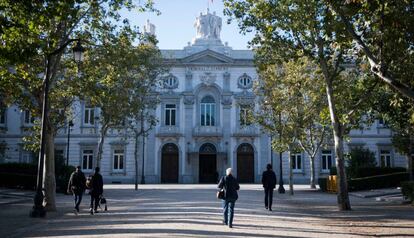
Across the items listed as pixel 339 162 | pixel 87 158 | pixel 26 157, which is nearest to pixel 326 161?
pixel 87 158

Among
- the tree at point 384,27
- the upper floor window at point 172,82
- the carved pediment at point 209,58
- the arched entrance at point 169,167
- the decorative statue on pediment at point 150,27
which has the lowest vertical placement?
the arched entrance at point 169,167

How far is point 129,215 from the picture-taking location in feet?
54.4

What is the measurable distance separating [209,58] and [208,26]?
4806 millimetres

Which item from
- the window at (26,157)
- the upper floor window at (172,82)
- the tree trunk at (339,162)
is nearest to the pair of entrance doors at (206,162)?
the upper floor window at (172,82)

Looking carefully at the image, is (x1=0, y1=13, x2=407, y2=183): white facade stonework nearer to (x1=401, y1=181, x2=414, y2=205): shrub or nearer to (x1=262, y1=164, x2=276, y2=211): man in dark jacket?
(x1=401, y1=181, x2=414, y2=205): shrub

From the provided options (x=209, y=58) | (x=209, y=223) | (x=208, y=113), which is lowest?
(x=209, y=223)

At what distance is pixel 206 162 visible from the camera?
1973 inches

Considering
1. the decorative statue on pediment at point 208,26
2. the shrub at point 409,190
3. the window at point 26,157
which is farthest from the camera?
the decorative statue on pediment at point 208,26

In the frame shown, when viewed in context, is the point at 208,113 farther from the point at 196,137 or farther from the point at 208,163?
the point at 208,163

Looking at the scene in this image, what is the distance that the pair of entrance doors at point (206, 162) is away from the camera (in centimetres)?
4981

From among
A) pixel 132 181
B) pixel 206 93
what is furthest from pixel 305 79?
pixel 132 181

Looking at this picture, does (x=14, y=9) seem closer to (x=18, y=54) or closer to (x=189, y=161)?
(x=18, y=54)

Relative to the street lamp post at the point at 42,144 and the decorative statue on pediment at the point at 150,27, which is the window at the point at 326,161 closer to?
the decorative statue on pediment at the point at 150,27

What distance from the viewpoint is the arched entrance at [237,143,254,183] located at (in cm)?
4984
